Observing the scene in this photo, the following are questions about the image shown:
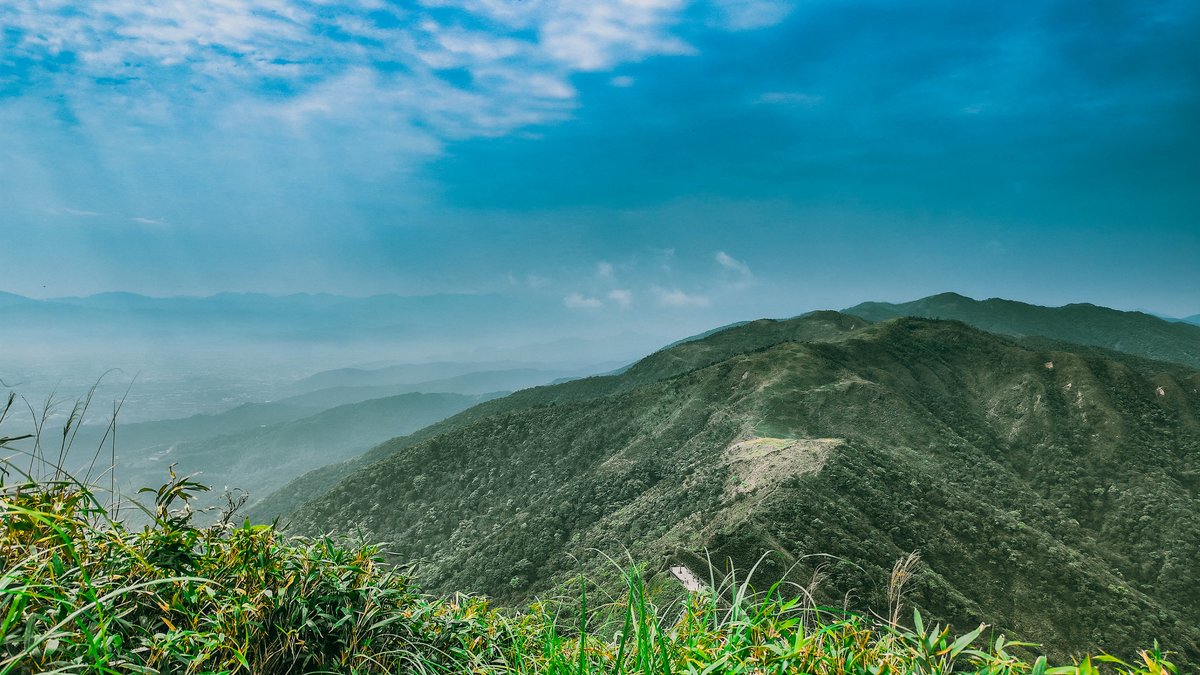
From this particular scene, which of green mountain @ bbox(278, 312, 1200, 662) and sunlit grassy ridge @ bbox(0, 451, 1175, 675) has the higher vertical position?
sunlit grassy ridge @ bbox(0, 451, 1175, 675)

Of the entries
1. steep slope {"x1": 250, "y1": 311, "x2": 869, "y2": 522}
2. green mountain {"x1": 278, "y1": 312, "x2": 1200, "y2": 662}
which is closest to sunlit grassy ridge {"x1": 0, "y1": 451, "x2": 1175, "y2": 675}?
green mountain {"x1": 278, "y1": 312, "x2": 1200, "y2": 662}

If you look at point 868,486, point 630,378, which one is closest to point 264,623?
point 868,486

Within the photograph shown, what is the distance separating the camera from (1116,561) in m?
45.2

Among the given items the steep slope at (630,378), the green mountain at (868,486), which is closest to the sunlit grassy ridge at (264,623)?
the green mountain at (868,486)

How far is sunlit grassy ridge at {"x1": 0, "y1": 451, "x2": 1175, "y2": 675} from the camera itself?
252 cm

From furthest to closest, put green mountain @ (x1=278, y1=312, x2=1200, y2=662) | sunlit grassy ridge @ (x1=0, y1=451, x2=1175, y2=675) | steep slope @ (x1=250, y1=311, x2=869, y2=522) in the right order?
steep slope @ (x1=250, y1=311, x2=869, y2=522) < green mountain @ (x1=278, y1=312, x2=1200, y2=662) < sunlit grassy ridge @ (x1=0, y1=451, x2=1175, y2=675)

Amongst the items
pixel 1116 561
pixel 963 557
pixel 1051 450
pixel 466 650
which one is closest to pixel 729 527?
pixel 963 557

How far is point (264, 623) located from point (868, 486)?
4288 centimetres

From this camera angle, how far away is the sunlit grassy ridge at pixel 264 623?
2.52m

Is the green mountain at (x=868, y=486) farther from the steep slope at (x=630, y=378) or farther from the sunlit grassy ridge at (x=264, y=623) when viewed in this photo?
the steep slope at (x=630, y=378)

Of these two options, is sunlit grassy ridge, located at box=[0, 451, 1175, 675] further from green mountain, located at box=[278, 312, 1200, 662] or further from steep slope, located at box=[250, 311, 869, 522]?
steep slope, located at box=[250, 311, 869, 522]

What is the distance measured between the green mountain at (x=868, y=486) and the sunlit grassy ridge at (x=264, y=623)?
1446cm

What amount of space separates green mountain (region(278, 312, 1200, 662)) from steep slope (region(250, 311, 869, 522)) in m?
32.3

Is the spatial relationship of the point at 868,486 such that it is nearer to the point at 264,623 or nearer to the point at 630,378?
the point at 264,623
